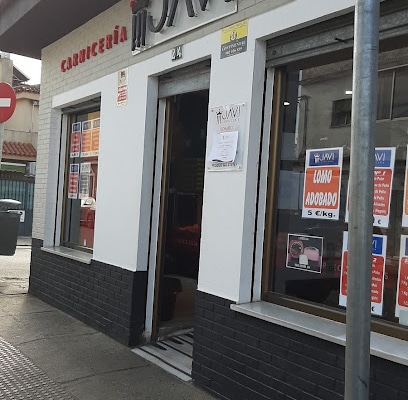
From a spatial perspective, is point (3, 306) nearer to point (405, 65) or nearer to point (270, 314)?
point (270, 314)

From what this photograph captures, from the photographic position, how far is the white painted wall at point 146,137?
3803mm

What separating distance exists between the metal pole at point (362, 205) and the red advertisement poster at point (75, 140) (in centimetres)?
583

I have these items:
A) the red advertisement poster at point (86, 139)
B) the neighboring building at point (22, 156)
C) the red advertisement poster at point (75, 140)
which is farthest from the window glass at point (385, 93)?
the neighboring building at point (22, 156)

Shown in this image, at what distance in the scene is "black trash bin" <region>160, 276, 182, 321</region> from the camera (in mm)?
5602

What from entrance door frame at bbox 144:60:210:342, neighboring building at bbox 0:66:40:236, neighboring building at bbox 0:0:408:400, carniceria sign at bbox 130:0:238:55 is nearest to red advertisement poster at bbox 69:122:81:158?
neighboring building at bbox 0:0:408:400

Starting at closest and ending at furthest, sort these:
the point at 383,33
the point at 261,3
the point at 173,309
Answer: the point at 383,33 → the point at 261,3 → the point at 173,309

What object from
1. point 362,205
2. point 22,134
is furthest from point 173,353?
point 22,134

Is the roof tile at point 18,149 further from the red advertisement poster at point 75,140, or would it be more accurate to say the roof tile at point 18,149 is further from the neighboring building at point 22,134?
the red advertisement poster at point 75,140

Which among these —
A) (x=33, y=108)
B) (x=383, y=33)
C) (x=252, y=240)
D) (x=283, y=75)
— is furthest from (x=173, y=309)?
(x=33, y=108)

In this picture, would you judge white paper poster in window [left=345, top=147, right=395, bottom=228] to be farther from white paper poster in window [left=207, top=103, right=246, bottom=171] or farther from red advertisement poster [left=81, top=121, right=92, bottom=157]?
red advertisement poster [left=81, top=121, right=92, bottom=157]

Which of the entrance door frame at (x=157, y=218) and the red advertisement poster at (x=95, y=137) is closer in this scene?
the entrance door frame at (x=157, y=218)

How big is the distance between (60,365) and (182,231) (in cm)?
224

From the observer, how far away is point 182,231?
6.21m

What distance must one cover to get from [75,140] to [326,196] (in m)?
4.53
